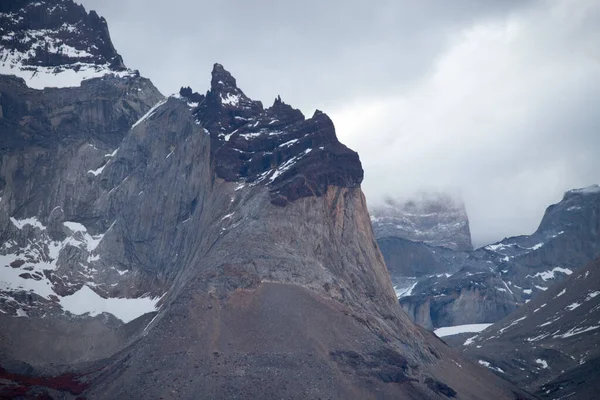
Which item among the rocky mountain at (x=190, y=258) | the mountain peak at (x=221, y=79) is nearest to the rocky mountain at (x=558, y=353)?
the rocky mountain at (x=190, y=258)

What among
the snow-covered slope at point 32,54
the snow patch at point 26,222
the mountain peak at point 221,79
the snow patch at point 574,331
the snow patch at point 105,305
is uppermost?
the snow-covered slope at point 32,54

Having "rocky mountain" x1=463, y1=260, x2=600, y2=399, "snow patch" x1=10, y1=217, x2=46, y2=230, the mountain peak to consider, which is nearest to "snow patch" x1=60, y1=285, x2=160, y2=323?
"snow patch" x1=10, y1=217, x2=46, y2=230

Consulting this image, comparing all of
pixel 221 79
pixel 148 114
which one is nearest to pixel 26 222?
pixel 148 114

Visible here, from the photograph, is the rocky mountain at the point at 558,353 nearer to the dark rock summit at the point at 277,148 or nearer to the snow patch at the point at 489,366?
the snow patch at the point at 489,366

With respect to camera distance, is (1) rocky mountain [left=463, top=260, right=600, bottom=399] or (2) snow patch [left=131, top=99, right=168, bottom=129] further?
(2) snow patch [left=131, top=99, right=168, bottom=129]

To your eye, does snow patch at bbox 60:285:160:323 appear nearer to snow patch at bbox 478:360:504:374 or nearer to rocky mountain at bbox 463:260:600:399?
snow patch at bbox 478:360:504:374

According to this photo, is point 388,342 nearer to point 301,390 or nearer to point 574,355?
point 301,390

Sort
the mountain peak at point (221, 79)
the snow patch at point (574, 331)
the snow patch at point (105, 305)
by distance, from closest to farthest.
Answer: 1. the snow patch at point (105, 305)
2. the mountain peak at point (221, 79)
3. the snow patch at point (574, 331)
